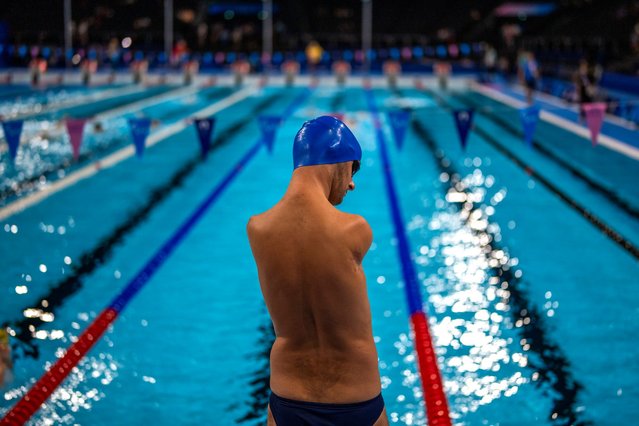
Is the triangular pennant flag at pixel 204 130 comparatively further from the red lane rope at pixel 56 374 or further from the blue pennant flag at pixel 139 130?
the red lane rope at pixel 56 374

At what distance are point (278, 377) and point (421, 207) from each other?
602 centimetres

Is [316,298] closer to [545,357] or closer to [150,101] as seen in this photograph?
[545,357]

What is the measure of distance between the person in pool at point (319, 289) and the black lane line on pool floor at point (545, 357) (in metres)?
2.25

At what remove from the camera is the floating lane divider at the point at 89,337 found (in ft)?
11.6

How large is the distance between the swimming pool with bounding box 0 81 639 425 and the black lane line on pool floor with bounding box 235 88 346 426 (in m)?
0.01

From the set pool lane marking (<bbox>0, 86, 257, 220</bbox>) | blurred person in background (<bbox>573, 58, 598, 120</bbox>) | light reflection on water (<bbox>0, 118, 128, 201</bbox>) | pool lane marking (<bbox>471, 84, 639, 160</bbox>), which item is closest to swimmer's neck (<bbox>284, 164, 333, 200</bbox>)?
pool lane marking (<bbox>0, 86, 257, 220</bbox>)

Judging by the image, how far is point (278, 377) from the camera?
64.2 inches

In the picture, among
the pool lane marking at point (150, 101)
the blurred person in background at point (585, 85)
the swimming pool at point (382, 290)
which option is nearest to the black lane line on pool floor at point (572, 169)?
the swimming pool at point (382, 290)

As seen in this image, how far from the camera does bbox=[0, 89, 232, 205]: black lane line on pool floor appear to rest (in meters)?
8.18

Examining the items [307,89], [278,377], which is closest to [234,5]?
[307,89]

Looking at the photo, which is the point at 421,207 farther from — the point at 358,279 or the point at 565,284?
the point at 358,279

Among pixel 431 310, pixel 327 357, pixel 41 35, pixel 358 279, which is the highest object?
pixel 41 35

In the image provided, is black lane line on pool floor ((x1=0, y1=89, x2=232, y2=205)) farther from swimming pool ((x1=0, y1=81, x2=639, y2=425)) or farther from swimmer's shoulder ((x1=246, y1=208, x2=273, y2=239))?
swimmer's shoulder ((x1=246, y1=208, x2=273, y2=239))

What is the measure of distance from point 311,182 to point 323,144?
0.08 meters
